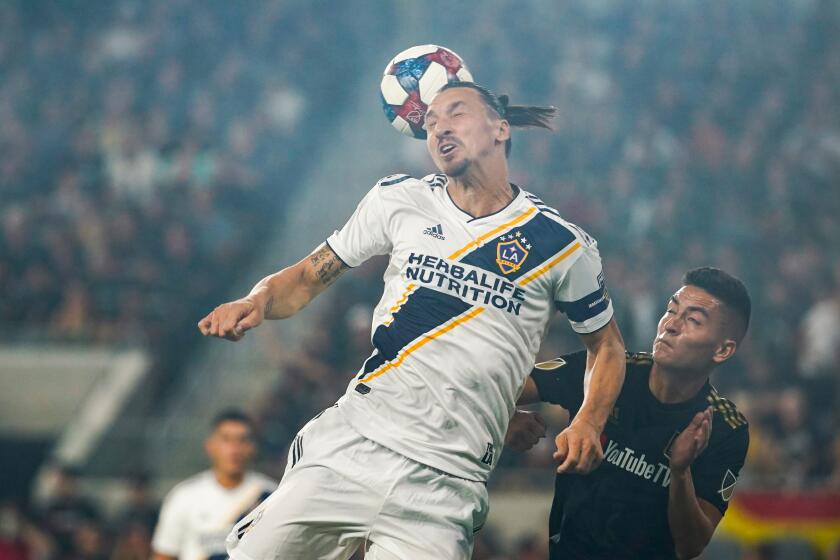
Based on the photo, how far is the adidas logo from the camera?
4.52 meters

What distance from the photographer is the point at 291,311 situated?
4.71 m

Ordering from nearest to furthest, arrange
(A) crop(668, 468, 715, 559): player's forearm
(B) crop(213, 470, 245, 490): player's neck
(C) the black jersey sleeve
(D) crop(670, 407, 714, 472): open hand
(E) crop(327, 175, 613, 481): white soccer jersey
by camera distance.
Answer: (E) crop(327, 175, 613, 481): white soccer jersey → (D) crop(670, 407, 714, 472): open hand → (A) crop(668, 468, 715, 559): player's forearm → (C) the black jersey sleeve → (B) crop(213, 470, 245, 490): player's neck

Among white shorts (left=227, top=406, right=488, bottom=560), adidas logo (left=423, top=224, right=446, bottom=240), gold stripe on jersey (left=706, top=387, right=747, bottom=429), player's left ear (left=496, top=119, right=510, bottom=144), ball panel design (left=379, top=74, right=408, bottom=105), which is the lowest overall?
white shorts (left=227, top=406, right=488, bottom=560)

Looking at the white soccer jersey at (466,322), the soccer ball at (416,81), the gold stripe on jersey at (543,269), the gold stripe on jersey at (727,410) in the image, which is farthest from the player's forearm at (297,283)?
the gold stripe on jersey at (727,410)

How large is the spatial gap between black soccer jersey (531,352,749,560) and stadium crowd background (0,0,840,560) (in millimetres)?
4369

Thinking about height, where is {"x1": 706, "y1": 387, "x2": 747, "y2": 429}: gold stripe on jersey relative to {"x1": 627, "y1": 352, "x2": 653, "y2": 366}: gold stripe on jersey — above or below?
below

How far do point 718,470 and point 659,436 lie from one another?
0.26 metres

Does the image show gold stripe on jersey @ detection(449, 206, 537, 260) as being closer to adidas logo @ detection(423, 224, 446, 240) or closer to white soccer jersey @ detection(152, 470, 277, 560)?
adidas logo @ detection(423, 224, 446, 240)

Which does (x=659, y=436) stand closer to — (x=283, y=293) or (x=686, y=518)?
(x=686, y=518)

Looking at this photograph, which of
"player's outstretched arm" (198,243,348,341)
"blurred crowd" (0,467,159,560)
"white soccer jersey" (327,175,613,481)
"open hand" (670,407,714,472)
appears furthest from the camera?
"blurred crowd" (0,467,159,560)

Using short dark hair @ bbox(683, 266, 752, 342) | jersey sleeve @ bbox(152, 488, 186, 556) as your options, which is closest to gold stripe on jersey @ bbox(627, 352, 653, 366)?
short dark hair @ bbox(683, 266, 752, 342)

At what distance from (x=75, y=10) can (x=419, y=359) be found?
1437 cm

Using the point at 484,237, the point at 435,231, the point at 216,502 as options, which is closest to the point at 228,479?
→ the point at 216,502

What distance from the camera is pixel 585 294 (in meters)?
4.49
